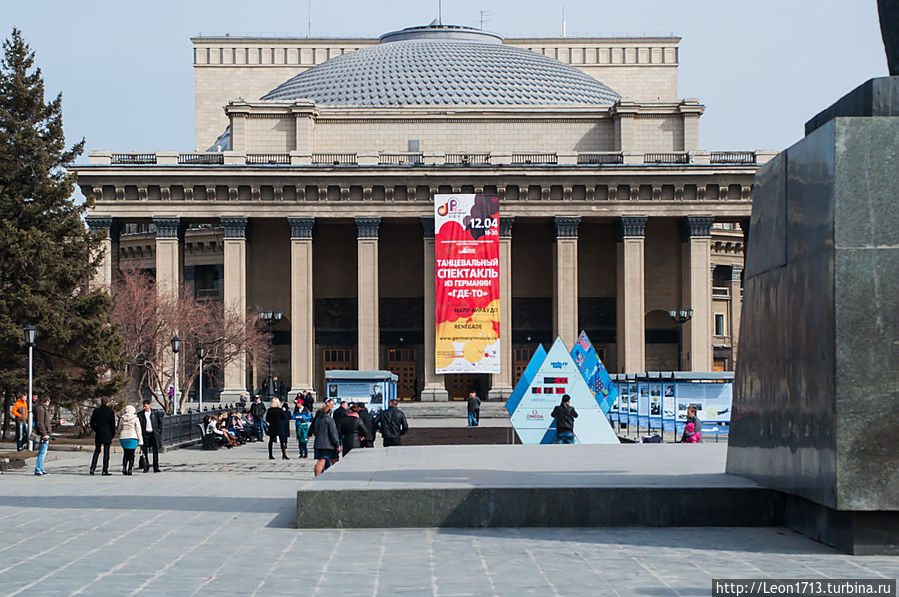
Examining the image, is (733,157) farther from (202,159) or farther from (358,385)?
(358,385)

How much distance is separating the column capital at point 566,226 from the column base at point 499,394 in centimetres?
805

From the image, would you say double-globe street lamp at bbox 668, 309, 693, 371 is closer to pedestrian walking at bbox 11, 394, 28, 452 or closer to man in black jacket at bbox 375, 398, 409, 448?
pedestrian walking at bbox 11, 394, 28, 452

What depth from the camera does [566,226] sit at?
60.9 metres

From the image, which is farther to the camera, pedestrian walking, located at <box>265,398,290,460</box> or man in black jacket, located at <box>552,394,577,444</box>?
pedestrian walking, located at <box>265,398,290,460</box>

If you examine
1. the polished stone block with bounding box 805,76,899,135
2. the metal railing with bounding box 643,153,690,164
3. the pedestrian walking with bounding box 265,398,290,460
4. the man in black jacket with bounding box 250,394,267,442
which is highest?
the metal railing with bounding box 643,153,690,164

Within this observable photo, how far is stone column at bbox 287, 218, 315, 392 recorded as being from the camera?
59.9 metres

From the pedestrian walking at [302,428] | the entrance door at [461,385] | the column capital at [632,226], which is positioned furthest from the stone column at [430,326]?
the pedestrian walking at [302,428]

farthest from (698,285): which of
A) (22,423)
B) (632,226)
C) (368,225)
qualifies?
(22,423)

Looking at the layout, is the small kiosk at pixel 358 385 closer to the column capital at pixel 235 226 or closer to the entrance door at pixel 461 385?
the column capital at pixel 235 226

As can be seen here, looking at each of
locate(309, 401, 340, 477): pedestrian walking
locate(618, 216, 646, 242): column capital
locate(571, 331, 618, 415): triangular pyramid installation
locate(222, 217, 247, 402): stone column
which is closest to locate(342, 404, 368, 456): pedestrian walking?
locate(309, 401, 340, 477): pedestrian walking

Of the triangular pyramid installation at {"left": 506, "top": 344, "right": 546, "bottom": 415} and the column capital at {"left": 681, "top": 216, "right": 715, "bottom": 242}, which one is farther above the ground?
the column capital at {"left": 681, "top": 216, "right": 715, "bottom": 242}

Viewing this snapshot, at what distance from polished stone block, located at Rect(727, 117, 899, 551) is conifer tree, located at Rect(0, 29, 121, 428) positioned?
24314mm

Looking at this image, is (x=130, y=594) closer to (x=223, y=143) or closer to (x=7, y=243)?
(x=7, y=243)

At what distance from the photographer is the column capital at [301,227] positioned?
60.9 meters
